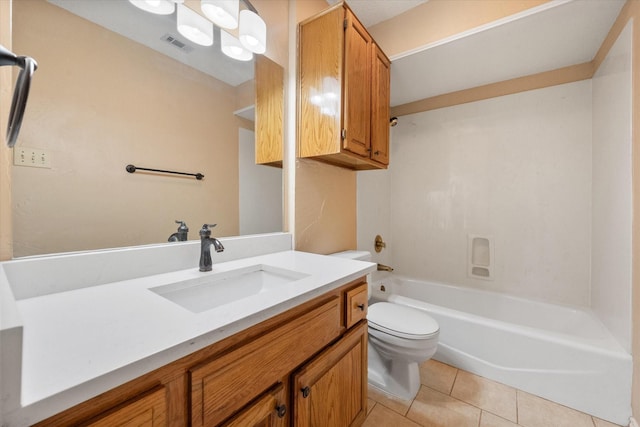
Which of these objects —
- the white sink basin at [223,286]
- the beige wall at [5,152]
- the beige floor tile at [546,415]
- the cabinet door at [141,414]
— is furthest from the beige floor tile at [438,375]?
the beige wall at [5,152]

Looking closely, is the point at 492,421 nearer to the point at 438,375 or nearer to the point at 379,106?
the point at 438,375

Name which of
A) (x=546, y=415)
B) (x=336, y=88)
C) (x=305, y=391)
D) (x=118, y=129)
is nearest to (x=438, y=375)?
(x=546, y=415)

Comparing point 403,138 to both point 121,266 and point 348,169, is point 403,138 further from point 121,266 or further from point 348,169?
point 121,266

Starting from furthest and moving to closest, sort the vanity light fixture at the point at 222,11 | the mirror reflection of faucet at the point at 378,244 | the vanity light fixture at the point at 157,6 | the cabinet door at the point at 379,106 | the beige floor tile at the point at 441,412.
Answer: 1. the mirror reflection of faucet at the point at 378,244
2. the cabinet door at the point at 379,106
3. the beige floor tile at the point at 441,412
4. the vanity light fixture at the point at 222,11
5. the vanity light fixture at the point at 157,6

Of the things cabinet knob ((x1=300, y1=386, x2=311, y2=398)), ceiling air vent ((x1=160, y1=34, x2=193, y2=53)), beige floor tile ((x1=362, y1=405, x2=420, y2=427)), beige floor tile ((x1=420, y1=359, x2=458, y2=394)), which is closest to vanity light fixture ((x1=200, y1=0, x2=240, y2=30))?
ceiling air vent ((x1=160, y1=34, x2=193, y2=53))

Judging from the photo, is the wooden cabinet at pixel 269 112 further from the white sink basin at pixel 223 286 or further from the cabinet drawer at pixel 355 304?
the cabinet drawer at pixel 355 304

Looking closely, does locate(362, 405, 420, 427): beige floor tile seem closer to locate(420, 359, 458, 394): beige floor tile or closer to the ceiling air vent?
locate(420, 359, 458, 394): beige floor tile

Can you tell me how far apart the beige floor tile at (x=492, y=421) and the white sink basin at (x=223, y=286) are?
1.25 meters

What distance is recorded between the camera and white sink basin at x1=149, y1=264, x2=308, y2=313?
0.88 m

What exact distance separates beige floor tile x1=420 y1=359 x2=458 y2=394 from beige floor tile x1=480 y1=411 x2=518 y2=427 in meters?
0.20

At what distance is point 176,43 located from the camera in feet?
3.48

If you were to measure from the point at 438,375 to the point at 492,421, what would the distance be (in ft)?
1.23

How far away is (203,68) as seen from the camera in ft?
3.77

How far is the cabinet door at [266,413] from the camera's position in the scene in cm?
62
